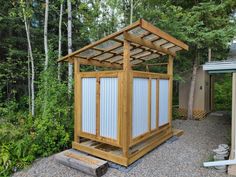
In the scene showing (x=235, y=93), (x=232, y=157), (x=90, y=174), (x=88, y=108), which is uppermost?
(x=235, y=93)

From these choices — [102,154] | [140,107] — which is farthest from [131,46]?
[102,154]

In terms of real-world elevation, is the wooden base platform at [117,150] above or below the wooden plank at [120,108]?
below

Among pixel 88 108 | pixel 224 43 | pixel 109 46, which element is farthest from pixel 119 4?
pixel 88 108

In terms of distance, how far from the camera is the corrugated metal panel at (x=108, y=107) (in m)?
4.09

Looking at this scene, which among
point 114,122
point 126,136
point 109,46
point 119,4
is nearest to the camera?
point 126,136

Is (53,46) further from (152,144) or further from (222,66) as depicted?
(222,66)

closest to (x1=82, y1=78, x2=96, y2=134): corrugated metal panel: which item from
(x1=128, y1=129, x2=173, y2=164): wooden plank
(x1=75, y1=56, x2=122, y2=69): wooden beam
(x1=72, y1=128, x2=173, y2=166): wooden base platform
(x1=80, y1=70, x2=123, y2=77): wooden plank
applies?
(x1=80, y1=70, x2=123, y2=77): wooden plank

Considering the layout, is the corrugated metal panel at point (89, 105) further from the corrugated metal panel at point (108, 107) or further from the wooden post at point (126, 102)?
the wooden post at point (126, 102)

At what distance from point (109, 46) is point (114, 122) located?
66.8 inches

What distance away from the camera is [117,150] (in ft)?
14.6

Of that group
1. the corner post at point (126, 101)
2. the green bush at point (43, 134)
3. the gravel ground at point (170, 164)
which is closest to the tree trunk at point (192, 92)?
the gravel ground at point (170, 164)

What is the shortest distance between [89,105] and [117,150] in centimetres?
122

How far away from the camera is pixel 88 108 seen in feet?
15.3

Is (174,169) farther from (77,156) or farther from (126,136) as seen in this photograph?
(77,156)
